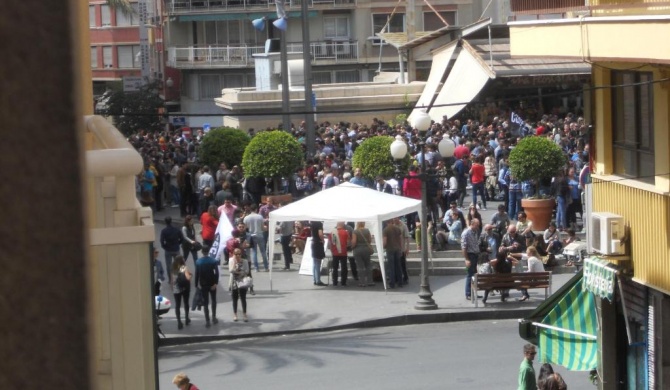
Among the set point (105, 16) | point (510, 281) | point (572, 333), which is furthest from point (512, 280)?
point (105, 16)

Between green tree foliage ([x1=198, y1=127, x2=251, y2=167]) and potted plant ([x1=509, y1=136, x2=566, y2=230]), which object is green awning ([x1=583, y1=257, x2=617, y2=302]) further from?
green tree foliage ([x1=198, y1=127, x2=251, y2=167])

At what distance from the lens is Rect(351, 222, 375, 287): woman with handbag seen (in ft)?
72.7

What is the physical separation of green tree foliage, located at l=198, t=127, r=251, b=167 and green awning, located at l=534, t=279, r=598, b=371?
59.8 ft

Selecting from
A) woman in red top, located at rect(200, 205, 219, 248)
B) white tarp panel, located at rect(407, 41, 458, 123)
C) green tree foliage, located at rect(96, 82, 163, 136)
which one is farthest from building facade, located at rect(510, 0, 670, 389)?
green tree foliage, located at rect(96, 82, 163, 136)

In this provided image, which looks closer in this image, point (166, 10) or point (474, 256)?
point (474, 256)

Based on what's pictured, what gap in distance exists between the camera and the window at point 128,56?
2694 inches

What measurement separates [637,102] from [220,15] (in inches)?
1941

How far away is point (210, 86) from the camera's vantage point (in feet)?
201

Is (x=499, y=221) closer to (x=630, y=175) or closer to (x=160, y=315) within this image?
(x=160, y=315)

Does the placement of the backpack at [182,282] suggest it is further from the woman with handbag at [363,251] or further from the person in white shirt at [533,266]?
the person in white shirt at [533,266]

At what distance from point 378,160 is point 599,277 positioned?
542 inches

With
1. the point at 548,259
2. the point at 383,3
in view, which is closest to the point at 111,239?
the point at 548,259

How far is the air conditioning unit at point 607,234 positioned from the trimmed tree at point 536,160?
12.2 m

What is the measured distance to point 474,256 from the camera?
2089 centimetres
